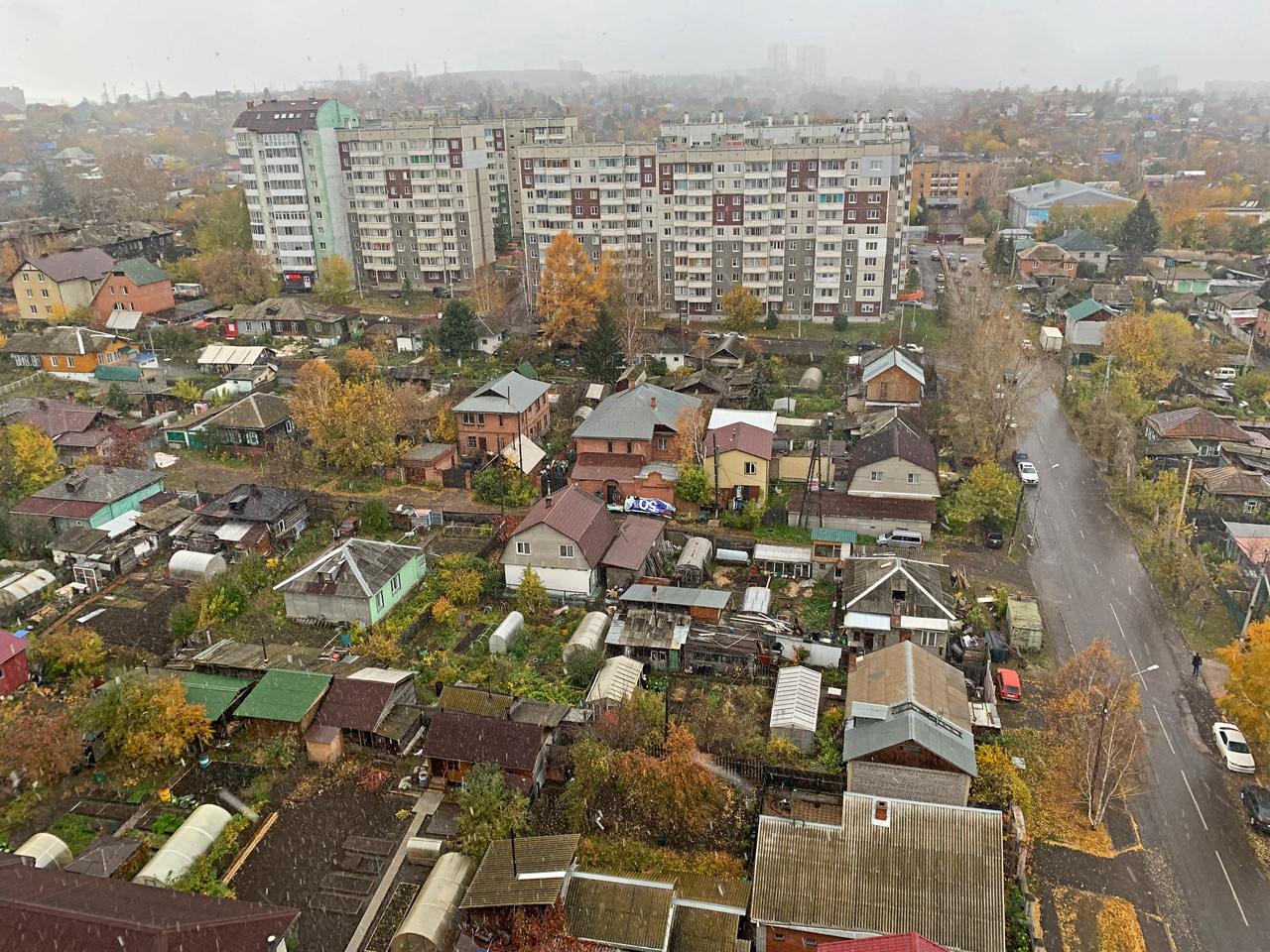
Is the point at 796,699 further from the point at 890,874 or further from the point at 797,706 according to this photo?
the point at 890,874

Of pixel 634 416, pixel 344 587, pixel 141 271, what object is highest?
pixel 141 271

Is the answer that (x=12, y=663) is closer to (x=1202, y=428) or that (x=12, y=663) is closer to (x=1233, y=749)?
(x=1233, y=749)

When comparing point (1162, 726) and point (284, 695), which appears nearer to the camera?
point (284, 695)

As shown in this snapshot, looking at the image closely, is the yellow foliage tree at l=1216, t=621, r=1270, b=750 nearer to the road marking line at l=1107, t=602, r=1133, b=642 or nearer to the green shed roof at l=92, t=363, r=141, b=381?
the road marking line at l=1107, t=602, r=1133, b=642

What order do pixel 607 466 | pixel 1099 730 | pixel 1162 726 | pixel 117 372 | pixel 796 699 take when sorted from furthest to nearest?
pixel 117 372
pixel 607 466
pixel 1162 726
pixel 796 699
pixel 1099 730

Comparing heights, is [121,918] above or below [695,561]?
above

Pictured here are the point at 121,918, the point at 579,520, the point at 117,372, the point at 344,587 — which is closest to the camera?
the point at 121,918

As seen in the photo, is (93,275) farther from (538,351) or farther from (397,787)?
(397,787)

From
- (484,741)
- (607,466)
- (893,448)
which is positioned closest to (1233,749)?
(893,448)
